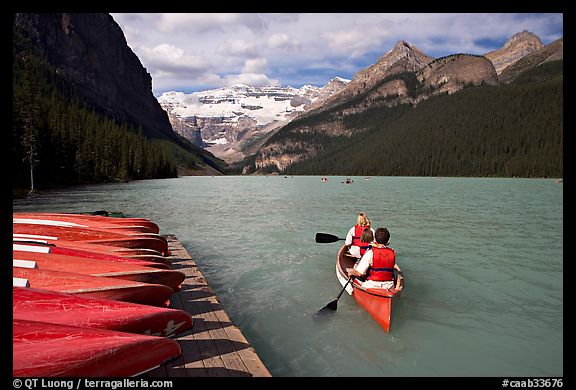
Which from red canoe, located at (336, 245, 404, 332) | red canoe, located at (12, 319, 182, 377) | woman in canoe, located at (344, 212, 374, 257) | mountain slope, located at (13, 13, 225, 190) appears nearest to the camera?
red canoe, located at (12, 319, 182, 377)

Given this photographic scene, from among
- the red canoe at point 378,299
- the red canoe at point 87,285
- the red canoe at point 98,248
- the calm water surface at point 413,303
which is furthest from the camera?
the red canoe at point 98,248

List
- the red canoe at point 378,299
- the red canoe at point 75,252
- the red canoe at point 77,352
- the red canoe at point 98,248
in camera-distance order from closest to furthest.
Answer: the red canoe at point 77,352 < the red canoe at point 75,252 < the red canoe at point 378,299 < the red canoe at point 98,248

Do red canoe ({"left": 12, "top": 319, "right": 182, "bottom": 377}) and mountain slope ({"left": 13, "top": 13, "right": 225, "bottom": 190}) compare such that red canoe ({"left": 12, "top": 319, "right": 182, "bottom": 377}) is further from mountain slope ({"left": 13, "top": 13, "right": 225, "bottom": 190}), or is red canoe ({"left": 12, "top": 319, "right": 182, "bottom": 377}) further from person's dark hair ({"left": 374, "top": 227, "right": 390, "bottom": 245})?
mountain slope ({"left": 13, "top": 13, "right": 225, "bottom": 190})

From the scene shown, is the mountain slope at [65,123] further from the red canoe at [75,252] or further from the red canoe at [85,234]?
the red canoe at [75,252]

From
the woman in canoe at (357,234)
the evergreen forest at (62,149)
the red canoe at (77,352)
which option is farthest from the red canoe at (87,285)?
the evergreen forest at (62,149)

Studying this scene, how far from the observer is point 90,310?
5.65m

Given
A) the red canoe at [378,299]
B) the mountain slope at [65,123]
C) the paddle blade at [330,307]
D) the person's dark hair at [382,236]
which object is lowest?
the paddle blade at [330,307]

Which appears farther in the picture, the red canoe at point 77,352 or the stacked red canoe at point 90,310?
the stacked red canoe at point 90,310

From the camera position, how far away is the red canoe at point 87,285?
6.46 m

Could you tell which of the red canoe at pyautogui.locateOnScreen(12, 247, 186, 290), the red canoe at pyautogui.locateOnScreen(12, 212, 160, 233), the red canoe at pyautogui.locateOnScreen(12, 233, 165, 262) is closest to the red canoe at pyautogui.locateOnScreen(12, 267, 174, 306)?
the red canoe at pyautogui.locateOnScreen(12, 247, 186, 290)

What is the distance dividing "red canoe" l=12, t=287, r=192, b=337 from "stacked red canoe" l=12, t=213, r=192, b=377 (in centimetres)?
1

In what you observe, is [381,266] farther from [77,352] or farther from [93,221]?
[93,221]

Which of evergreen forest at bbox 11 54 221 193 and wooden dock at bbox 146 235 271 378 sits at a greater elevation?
evergreen forest at bbox 11 54 221 193

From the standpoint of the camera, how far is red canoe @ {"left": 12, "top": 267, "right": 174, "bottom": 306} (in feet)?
21.2
